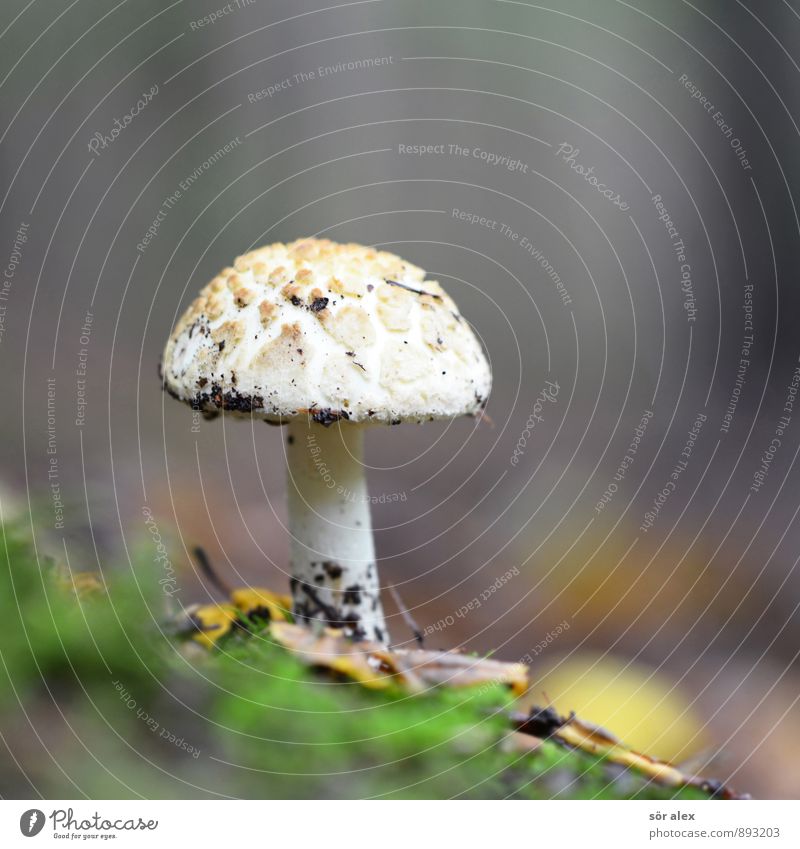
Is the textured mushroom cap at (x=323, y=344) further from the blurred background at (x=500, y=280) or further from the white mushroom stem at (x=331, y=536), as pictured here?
the blurred background at (x=500, y=280)

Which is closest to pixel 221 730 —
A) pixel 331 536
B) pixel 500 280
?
pixel 331 536

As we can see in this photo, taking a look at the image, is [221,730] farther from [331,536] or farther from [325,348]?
[325,348]

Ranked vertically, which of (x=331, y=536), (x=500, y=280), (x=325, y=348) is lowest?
(x=331, y=536)

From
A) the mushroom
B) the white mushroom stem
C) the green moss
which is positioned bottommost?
the green moss

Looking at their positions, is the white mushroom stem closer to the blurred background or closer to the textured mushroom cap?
the textured mushroom cap

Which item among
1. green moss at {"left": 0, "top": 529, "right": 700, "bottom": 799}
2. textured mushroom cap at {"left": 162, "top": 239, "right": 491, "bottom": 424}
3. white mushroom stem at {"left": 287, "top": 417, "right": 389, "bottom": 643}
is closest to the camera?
green moss at {"left": 0, "top": 529, "right": 700, "bottom": 799}

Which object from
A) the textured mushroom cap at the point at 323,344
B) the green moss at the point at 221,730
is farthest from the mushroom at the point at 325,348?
the green moss at the point at 221,730

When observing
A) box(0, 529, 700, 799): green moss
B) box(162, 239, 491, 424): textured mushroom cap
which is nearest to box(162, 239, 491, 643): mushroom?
box(162, 239, 491, 424): textured mushroom cap
